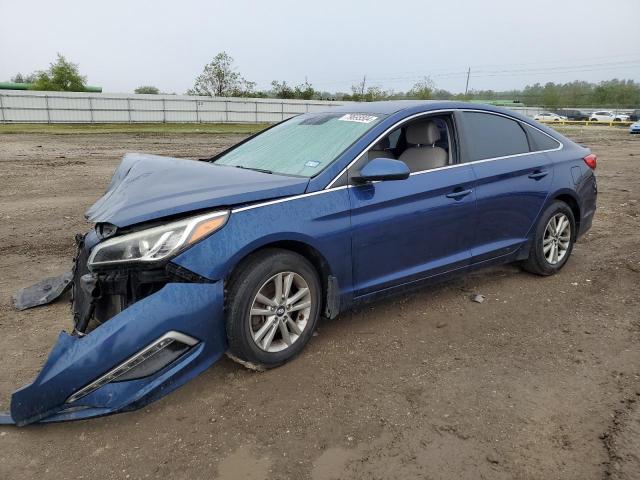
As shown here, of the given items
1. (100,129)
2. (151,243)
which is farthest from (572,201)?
(100,129)

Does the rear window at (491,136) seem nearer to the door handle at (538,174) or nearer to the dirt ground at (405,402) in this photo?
the door handle at (538,174)

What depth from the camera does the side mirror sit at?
348 centimetres

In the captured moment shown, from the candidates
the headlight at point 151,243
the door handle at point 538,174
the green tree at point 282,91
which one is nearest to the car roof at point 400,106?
the door handle at point 538,174

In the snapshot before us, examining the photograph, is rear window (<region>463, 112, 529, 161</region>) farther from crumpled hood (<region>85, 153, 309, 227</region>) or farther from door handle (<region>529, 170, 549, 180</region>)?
crumpled hood (<region>85, 153, 309, 227</region>)

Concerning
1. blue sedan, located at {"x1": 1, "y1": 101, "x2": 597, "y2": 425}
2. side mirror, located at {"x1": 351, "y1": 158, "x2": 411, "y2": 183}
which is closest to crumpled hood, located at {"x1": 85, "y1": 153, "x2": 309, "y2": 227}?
blue sedan, located at {"x1": 1, "y1": 101, "x2": 597, "y2": 425}

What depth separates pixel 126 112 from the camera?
130ft

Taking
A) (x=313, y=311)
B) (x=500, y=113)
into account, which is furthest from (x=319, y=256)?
(x=500, y=113)

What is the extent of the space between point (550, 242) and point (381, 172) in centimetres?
248

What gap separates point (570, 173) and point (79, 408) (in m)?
4.62

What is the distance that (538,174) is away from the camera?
4828mm

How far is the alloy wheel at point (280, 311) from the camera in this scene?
126 inches

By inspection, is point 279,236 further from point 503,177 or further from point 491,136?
point 491,136

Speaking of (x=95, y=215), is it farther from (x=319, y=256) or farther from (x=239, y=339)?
(x=319, y=256)

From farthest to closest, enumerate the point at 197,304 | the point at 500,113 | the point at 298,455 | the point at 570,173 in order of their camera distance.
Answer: the point at 570,173 < the point at 500,113 < the point at 197,304 < the point at 298,455
